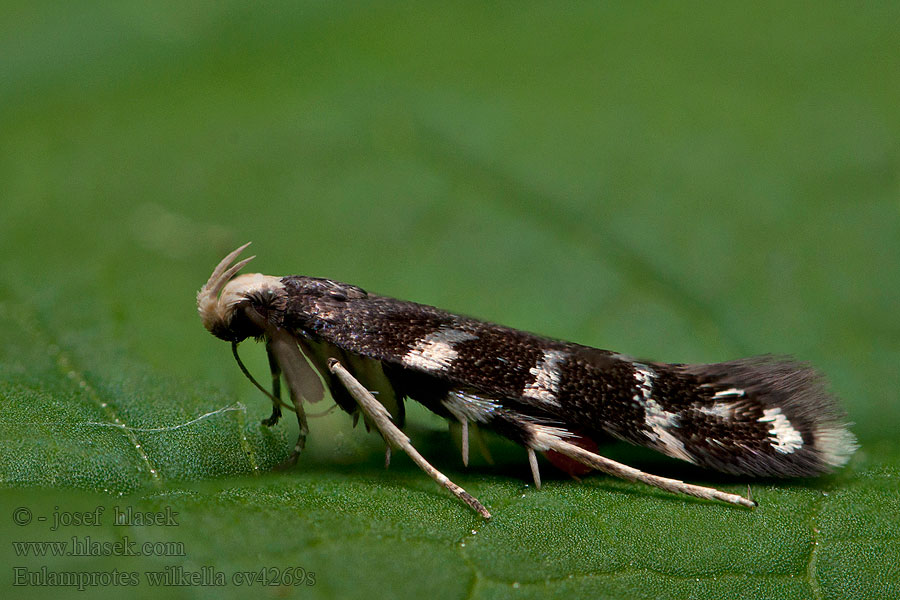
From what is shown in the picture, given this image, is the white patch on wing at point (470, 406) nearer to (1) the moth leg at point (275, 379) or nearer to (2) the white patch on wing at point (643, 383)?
(2) the white patch on wing at point (643, 383)

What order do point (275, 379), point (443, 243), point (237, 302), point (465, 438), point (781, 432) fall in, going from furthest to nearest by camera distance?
point (443, 243)
point (275, 379)
point (237, 302)
point (465, 438)
point (781, 432)

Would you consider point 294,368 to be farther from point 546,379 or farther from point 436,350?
point 546,379

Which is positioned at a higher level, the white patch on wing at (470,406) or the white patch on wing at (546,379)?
the white patch on wing at (546,379)

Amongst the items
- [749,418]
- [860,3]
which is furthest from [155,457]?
[860,3]

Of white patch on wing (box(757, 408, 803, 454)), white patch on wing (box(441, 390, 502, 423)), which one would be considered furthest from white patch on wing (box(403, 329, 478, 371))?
white patch on wing (box(757, 408, 803, 454))

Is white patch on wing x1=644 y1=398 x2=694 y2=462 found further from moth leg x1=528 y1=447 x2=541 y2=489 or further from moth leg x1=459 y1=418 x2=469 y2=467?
moth leg x1=459 y1=418 x2=469 y2=467

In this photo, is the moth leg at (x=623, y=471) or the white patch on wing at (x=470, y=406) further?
the white patch on wing at (x=470, y=406)

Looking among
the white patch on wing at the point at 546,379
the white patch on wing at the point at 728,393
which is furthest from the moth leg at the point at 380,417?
the white patch on wing at the point at 728,393

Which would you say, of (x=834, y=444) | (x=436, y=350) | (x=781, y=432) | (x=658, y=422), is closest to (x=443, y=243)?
(x=436, y=350)
